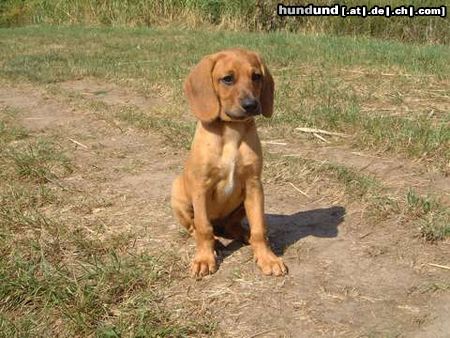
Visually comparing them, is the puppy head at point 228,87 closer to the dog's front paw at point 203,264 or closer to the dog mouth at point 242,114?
the dog mouth at point 242,114

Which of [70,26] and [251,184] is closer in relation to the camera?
[251,184]

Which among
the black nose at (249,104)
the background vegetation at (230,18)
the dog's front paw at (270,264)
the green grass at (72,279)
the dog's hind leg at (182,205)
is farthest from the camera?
the background vegetation at (230,18)

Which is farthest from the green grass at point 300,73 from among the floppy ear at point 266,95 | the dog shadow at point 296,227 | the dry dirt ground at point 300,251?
the floppy ear at point 266,95

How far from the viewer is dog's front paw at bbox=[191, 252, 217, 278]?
8.91ft

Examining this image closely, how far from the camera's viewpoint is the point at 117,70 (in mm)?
7906

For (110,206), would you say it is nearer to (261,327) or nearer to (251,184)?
(251,184)

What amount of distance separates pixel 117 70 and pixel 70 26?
22.4 feet

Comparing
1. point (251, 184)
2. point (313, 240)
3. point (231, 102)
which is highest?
point (231, 102)

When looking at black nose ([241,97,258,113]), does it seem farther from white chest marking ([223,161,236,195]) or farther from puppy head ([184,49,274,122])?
white chest marking ([223,161,236,195])

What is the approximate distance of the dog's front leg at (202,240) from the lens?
2738 mm

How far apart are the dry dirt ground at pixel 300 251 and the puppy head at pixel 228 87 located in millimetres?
736

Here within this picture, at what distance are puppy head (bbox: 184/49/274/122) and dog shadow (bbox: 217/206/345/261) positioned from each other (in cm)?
73

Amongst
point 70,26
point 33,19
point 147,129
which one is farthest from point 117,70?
point 33,19

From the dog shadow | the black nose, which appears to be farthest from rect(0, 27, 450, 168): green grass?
the black nose
